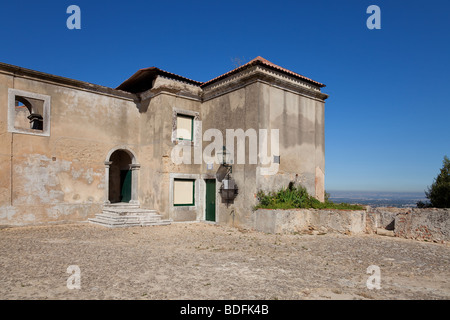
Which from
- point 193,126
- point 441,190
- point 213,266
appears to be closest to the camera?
point 213,266

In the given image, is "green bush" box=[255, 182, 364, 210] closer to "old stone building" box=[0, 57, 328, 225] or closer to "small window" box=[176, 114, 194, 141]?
"old stone building" box=[0, 57, 328, 225]

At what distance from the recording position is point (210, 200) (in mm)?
14477

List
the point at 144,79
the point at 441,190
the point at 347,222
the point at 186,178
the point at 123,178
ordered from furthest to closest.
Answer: the point at 441,190
the point at 123,178
the point at 144,79
the point at 186,178
the point at 347,222

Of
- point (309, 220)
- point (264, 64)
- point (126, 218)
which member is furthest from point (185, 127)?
point (309, 220)

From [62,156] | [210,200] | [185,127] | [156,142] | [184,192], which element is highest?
[185,127]

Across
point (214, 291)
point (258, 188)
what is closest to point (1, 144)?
point (258, 188)

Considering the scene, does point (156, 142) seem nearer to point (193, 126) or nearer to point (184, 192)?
point (193, 126)

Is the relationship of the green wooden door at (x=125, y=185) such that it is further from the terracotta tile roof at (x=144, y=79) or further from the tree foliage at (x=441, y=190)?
the tree foliage at (x=441, y=190)

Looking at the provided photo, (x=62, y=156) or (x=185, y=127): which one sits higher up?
(x=185, y=127)

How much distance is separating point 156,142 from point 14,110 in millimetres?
5652

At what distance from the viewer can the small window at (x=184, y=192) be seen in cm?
1427

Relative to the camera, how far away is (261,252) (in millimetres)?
8062

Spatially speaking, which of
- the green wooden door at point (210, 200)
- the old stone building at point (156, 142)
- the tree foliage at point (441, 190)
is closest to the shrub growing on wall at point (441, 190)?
the tree foliage at point (441, 190)
